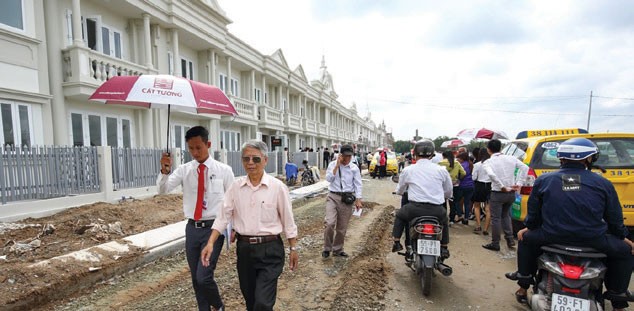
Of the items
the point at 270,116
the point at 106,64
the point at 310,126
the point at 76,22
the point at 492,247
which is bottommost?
the point at 492,247

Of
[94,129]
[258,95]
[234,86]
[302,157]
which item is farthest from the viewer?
[302,157]

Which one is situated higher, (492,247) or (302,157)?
(302,157)

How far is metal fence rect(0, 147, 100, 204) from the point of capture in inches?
251

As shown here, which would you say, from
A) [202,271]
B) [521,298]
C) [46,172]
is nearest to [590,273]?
[521,298]

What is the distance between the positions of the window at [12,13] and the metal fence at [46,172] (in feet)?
11.3

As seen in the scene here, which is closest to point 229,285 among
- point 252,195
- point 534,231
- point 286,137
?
point 252,195

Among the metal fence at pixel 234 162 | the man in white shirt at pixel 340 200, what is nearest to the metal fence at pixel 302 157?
the metal fence at pixel 234 162

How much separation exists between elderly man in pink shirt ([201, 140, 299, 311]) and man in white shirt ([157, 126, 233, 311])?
1.44ft

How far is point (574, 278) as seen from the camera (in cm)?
248

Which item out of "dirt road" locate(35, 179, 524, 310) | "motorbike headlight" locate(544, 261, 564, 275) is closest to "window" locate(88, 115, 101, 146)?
"dirt road" locate(35, 179, 524, 310)

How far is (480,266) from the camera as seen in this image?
15.0ft

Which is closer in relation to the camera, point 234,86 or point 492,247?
point 492,247

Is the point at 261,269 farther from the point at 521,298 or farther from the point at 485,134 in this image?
the point at 485,134

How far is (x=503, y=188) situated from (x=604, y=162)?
52.3 inches
